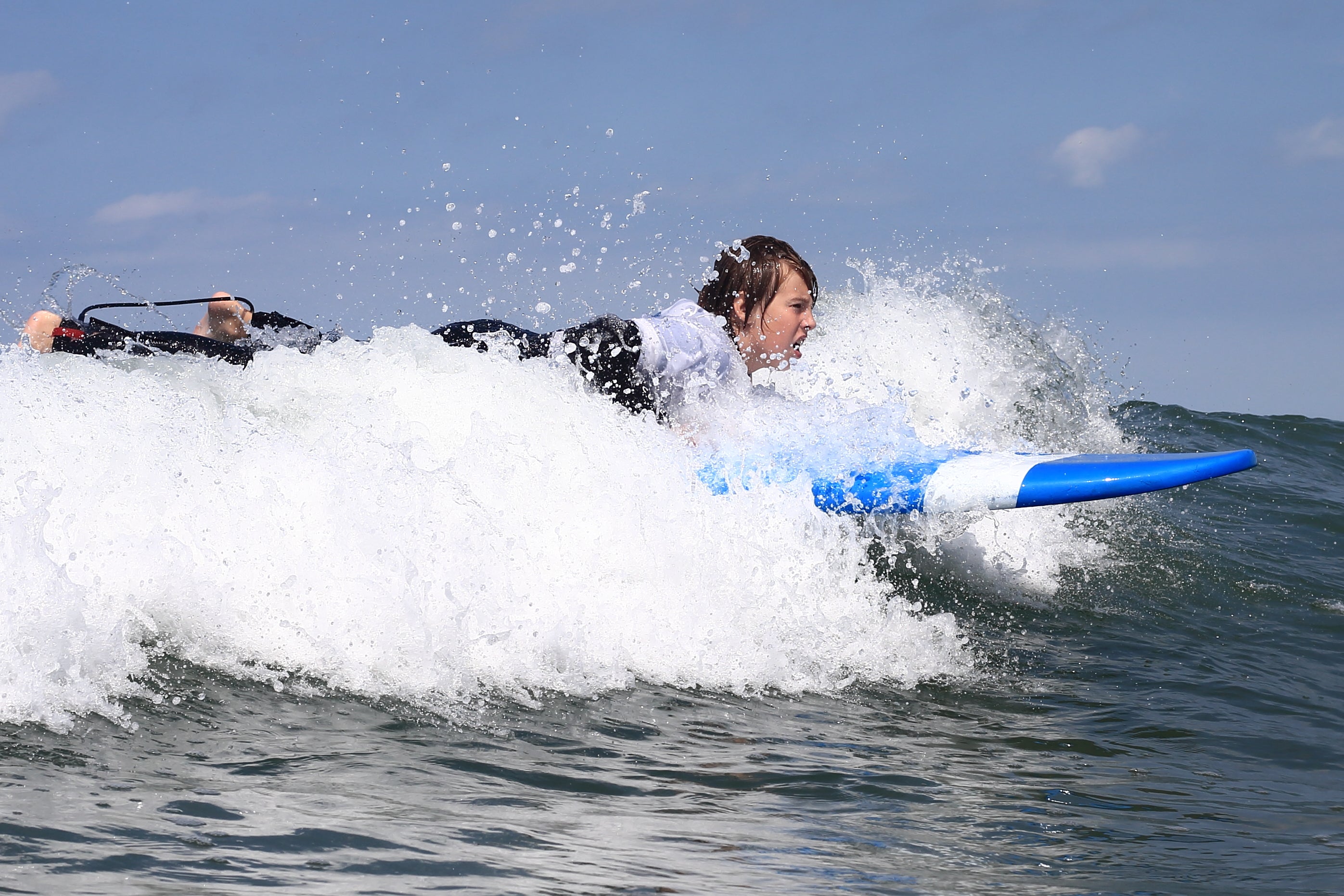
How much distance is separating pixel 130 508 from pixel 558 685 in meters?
1.51

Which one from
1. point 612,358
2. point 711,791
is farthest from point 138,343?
point 711,791

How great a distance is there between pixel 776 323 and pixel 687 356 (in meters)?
0.57

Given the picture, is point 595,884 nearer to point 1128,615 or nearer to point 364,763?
point 364,763

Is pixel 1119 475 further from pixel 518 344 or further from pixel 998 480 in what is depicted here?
pixel 518 344

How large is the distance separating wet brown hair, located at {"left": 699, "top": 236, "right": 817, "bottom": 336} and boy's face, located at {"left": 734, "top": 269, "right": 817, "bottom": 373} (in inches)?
0.8

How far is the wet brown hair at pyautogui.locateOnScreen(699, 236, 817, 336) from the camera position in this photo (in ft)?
18.0

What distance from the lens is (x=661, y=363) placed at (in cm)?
517

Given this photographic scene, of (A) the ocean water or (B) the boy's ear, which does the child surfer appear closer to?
(B) the boy's ear

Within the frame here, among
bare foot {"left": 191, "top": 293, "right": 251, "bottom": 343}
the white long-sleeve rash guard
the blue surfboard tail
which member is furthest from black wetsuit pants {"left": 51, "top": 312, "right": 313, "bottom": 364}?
the blue surfboard tail

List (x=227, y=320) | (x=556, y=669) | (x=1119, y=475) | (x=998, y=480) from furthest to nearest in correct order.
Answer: (x=227, y=320) → (x=998, y=480) → (x=1119, y=475) → (x=556, y=669)

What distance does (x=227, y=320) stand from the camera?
7055 millimetres

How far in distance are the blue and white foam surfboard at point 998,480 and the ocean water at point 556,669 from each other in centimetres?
15

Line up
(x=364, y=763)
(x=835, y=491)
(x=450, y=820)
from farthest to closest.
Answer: (x=835, y=491), (x=364, y=763), (x=450, y=820)

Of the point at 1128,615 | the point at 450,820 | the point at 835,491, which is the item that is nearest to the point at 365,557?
the point at 450,820
